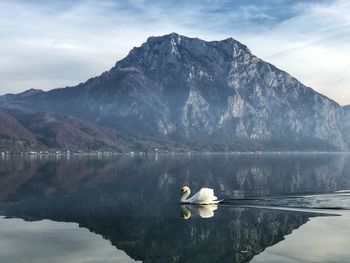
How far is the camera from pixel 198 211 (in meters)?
51.7

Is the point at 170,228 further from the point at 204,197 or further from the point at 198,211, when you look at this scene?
the point at 204,197

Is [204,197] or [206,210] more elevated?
[204,197]

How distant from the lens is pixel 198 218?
46938 mm

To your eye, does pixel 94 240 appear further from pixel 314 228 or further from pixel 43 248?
pixel 314 228

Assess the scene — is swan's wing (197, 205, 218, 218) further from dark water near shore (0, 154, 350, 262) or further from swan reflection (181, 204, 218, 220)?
dark water near shore (0, 154, 350, 262)

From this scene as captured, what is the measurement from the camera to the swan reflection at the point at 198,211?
160ft

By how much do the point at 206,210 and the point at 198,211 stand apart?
3.72ft

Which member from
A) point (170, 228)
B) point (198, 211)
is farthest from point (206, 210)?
point (170, 228)

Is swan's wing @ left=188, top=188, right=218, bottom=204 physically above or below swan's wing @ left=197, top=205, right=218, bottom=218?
above

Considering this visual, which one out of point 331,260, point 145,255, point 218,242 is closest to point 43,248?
point 145,255

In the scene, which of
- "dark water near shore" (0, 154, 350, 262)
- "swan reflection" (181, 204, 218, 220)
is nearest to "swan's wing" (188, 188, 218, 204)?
"swan reflection" (181, 204, 218, 220)

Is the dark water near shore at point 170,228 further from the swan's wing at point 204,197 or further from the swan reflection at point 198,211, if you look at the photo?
the swan's wing at point 204,197

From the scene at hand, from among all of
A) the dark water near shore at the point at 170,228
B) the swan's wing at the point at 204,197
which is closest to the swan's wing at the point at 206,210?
the dark water near shore at the point at 170,228

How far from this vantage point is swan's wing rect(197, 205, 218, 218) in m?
48.9
